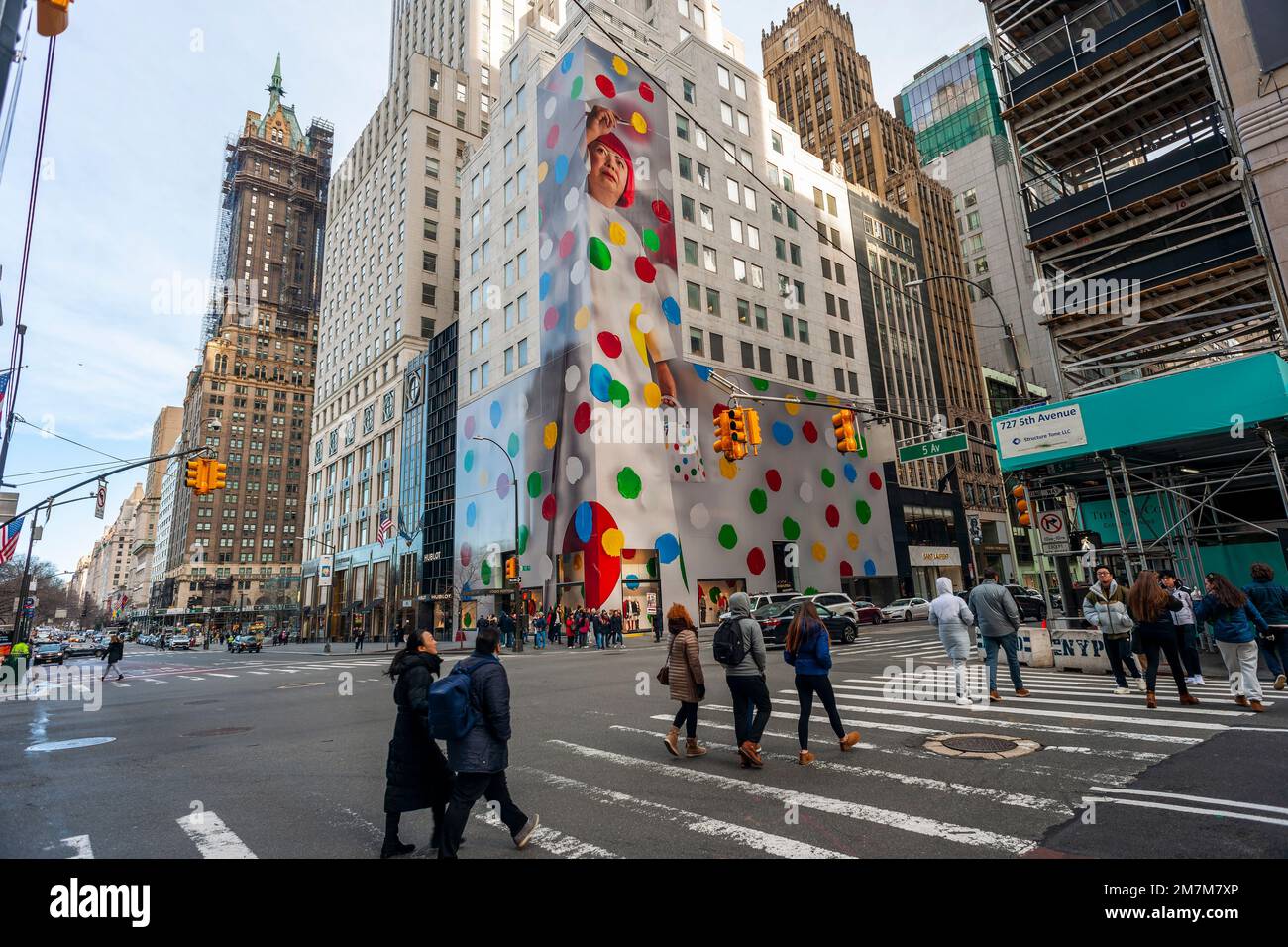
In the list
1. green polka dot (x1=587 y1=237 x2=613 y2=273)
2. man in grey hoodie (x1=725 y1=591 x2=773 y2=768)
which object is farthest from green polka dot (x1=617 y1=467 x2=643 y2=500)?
man in grey hoodie (x1=725 y1=591 x2=773 y2=768)

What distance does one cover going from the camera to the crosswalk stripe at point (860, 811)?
4.71 metres

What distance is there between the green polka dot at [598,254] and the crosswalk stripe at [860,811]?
110 feet

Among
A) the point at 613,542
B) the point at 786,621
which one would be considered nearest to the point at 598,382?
the point at 613,542

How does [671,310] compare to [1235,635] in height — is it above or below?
above

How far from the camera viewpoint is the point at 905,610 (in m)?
38.6

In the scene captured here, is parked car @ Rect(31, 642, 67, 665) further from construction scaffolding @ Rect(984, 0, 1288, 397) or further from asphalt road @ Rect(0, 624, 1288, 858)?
construction scaffolding @ Rect(984, 0, 1288, 397)

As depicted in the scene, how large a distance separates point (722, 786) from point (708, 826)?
4.30 feet

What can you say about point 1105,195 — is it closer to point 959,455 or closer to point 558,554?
point 558,554

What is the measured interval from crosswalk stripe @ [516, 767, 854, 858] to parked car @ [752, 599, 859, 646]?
15.9 metres

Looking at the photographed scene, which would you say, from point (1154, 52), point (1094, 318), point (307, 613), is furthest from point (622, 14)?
point (307, 613)

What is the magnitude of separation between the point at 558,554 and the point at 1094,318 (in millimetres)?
26517

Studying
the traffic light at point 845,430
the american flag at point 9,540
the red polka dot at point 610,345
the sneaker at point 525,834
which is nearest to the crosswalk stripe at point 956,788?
the sneaker at point 525,834

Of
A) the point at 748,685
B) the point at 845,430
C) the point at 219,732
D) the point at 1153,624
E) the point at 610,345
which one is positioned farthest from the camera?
the point at 610,345

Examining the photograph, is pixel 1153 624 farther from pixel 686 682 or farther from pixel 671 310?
A: pixel 671 310
